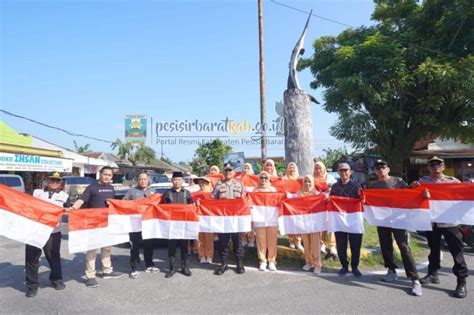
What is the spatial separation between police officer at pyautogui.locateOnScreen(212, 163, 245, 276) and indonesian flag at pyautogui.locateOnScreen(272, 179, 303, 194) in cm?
147

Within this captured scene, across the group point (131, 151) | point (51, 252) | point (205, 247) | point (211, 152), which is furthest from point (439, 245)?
point (131, 151)

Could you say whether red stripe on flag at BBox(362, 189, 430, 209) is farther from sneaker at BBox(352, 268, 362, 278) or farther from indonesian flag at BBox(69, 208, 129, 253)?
indonesian flag at BBox(69, 208, 129, 253)

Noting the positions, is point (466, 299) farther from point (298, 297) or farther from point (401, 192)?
point (298, 297)

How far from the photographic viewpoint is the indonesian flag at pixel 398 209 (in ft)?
17.6

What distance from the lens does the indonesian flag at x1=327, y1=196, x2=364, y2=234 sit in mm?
5699

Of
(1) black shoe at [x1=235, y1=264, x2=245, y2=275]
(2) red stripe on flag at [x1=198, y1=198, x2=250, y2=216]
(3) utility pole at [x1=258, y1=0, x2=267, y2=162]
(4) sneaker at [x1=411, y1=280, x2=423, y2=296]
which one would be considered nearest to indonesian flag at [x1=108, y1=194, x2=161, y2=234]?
(2) red stripe on flag at [x1=198, y1=198, x2=250, y2=216]

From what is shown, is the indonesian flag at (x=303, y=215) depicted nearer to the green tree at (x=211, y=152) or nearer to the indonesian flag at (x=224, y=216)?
the indonesian flag at (x=224, y=216)

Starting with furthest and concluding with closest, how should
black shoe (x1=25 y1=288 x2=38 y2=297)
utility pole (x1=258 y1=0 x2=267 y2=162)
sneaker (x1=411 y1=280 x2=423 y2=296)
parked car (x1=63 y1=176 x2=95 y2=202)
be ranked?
1. parked car (x1=63 y1=176 x2=95 y2=202)
2. utility pole (x1=258 y1=0 x2=267 y2=162)
3. black shoe (x1=25 y1=288 x2=38 y2=297)
4. sneaker (x1=411 y1=280 x2=423 y2=296)

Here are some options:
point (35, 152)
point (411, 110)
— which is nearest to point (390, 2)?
point (411, 110)

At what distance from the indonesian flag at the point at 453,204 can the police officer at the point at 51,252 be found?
6057 millimetres

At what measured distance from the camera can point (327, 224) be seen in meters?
6.00

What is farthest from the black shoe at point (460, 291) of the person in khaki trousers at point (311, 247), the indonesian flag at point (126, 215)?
the indonesian flag at point (126, 215)

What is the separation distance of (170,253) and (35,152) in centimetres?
2261

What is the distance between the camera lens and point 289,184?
772 centimetres
